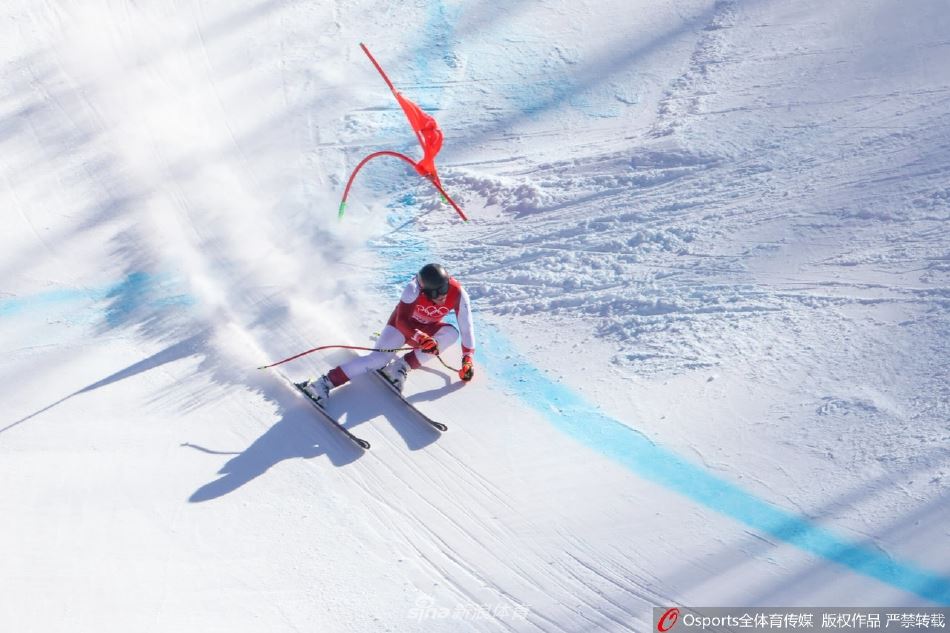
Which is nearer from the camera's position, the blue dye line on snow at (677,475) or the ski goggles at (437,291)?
the blue dye line on snow at (677,475)

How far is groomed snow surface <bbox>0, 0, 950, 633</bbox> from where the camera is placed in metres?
5.52

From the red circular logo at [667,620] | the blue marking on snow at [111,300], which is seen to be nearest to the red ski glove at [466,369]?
the red circular logo at [667,620]

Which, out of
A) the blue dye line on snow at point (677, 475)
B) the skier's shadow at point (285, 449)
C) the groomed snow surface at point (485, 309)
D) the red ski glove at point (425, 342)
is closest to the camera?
the blue dye line on snow at point (677, 475)

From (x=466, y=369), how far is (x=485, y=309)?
99cm

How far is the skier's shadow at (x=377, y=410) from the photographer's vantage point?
6.43 m

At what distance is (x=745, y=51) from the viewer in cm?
964

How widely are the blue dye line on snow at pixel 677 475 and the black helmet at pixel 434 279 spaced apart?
2.67ft

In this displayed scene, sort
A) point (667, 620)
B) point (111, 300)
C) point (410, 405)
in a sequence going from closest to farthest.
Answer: point (667, 620)
point (410, 405)
point (111, 300)

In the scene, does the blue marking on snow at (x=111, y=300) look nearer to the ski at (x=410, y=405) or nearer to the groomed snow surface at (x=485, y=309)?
the groomed snow surface at (x=485, y=309)

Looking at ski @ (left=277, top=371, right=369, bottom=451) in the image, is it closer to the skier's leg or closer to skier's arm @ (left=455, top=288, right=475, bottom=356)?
the skier's leg

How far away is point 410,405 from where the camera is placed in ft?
21.6

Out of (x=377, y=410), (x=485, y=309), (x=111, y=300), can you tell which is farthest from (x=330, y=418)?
(x=111, y=300)

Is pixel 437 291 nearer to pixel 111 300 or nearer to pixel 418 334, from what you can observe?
pixel 418 334

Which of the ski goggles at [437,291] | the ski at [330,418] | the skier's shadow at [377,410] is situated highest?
the ski goggles at [437,291]
